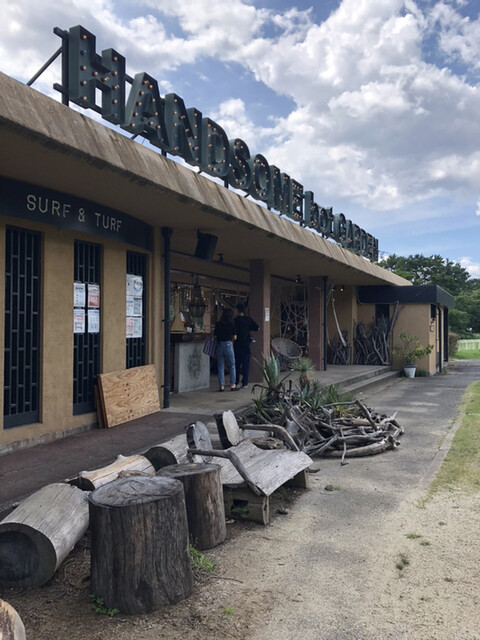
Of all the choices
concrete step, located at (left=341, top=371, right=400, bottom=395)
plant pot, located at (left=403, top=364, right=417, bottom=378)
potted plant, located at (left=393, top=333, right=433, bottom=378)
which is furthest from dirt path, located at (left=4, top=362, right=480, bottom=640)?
potted plant, located at (left=393, top=333, right=433, bottom=378)

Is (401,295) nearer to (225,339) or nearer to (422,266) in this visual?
(225,339)

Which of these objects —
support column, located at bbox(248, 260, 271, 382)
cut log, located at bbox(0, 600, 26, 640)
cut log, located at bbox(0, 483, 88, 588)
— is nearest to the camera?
cut log, located at bbox(0, 600, 26, 640)

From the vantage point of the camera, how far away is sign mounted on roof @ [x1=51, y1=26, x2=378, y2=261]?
5258 mm

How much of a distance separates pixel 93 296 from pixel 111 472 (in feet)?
11.1

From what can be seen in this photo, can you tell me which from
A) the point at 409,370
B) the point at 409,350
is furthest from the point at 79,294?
the point at 409,350

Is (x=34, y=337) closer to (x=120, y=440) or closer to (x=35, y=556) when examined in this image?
(x=120, y=440)

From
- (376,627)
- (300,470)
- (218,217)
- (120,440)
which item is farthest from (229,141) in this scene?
(376,627)

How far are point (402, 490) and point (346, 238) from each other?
9.86 meters

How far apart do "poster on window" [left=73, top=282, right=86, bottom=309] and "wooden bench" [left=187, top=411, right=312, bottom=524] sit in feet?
9.07

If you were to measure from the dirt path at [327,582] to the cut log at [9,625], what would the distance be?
67cm

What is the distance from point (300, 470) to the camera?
A: 15.8 feet

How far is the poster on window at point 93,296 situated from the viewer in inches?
275

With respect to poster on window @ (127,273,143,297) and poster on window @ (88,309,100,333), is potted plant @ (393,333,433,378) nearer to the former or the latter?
poster on window @ (127,273,143,297)

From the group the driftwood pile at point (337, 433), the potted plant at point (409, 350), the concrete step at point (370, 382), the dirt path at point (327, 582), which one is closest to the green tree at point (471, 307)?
the potted plant at point (409, 350)
